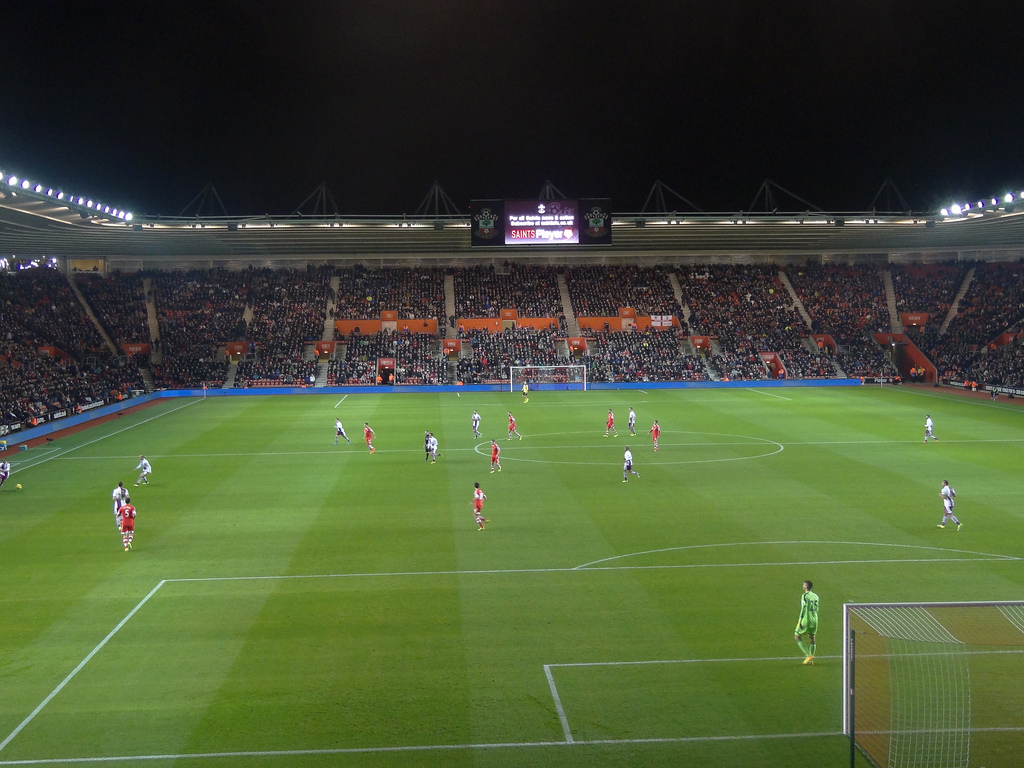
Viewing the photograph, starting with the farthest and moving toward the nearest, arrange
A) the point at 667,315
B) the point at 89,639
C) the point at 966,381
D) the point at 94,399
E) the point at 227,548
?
1. the point at 667,315
2. the point at 966,381
3. the point at 94,399
4. the point at 227,548
5. the point at 89,639

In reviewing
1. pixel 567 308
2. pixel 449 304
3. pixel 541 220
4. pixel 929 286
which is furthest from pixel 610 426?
pixel 929 286

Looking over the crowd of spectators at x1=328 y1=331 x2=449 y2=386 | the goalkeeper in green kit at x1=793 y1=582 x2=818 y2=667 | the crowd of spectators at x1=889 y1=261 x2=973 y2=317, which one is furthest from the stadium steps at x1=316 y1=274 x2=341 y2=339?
the goalkeeper in green kit at x1=793 y1=582 x2=818 y2=667

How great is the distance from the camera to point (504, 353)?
205ft

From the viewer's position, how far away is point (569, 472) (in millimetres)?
27250

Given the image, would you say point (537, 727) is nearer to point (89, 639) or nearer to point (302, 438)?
point (89, 639)

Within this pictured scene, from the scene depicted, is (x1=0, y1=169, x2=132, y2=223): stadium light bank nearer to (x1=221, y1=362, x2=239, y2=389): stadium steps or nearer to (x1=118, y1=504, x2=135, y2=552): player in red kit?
(x1=221, y1=362, x2=239, y2=389): stadium steps

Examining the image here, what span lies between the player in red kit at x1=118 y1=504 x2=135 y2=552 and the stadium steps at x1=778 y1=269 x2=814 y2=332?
59.2m

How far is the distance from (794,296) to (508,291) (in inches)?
1002

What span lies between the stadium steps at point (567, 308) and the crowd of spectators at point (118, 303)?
113 ft

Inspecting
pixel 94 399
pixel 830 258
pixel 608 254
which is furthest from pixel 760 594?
pixel 830 258

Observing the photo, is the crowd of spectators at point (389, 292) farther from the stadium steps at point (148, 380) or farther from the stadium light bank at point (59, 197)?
the stadium light bank at point (59, 197)

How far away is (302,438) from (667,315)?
39939mm

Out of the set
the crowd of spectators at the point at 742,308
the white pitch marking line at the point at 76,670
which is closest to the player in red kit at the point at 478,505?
the white pitch marking line at the point at 76,670

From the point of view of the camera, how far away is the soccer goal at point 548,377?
58062 mm
